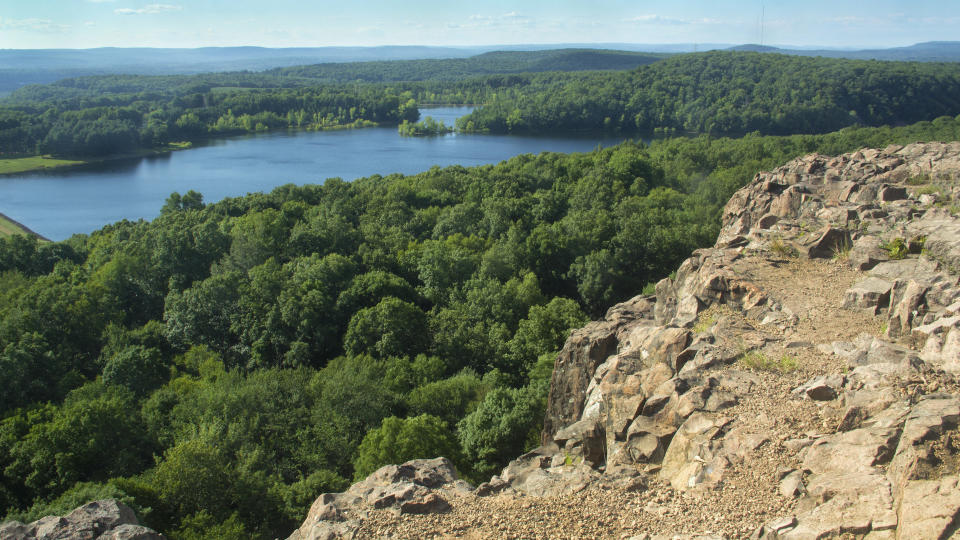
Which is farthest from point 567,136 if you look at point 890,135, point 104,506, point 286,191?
point 104,506

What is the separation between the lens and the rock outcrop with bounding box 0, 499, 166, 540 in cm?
1159

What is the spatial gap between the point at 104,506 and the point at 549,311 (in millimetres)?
18410

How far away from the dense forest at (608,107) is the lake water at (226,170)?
8732 millimetres

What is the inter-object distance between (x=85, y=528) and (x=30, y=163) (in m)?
103

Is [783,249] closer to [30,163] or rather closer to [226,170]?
[226,170]

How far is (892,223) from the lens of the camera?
57.1 feet

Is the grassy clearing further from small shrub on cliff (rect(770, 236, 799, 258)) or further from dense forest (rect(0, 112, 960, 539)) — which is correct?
small shrub on cliff (rect(770, 236, 799, 258))

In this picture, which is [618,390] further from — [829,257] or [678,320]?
[829,257]

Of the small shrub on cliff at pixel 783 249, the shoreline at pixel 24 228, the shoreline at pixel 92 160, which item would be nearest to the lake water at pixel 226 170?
the shoreline at pixel 24 228

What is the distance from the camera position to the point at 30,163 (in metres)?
94.1

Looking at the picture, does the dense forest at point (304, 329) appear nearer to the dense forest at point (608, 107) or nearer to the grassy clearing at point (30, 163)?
the dense forest at point (608, 107)

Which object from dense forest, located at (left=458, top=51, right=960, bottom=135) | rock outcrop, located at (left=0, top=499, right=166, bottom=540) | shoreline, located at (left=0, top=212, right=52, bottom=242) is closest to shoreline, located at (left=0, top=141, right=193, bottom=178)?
shoreline, located at (left=0, top=212, right=52, bottom=242)

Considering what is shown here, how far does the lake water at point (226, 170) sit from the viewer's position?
6950 cm

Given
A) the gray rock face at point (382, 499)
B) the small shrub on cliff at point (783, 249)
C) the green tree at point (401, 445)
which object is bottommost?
the green tree at point (401, 445)
